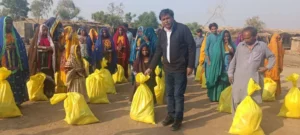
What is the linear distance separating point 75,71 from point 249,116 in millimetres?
3328

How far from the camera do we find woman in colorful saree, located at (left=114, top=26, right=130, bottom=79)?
8.88 meters

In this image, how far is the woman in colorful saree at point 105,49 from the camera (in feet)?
27.0

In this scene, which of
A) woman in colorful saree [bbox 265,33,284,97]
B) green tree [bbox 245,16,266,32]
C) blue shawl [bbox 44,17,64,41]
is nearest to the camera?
blue shawl [bbox 44,17,64,41]

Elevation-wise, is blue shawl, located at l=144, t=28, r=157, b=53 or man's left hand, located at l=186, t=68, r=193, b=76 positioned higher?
blue shawl, located at l=144, t=28, r=157, b=53

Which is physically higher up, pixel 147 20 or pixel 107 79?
pixel 147 20

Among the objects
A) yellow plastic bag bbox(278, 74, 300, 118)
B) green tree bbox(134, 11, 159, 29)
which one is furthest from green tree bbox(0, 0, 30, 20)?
yellow plastic bag bbox(278, 74, 300, 118)

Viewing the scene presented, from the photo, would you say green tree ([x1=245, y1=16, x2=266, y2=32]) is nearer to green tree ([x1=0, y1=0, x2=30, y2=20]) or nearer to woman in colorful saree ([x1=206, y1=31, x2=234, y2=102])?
green tree ([x1=0, y1=0, x2=30, y2=20])

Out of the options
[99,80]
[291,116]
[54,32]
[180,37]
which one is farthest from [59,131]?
[291,116]

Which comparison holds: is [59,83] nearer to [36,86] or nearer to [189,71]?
[36,86]

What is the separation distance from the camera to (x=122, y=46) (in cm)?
891

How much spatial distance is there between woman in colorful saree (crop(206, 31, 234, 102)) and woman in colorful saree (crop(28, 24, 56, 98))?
3396 mm

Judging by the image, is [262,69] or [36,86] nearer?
[262,69]

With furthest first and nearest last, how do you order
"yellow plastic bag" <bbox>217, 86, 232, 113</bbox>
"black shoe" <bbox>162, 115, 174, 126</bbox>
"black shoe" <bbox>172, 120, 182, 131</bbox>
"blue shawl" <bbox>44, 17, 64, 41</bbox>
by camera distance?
"blue shawl" <bbox>44, 17, 64, 41</bbox> → "yellow plastic bag" <bbox>217, 86, 232, 113</bbox> → "black shoe" <bbox>162, 115, 174, 126</bbox> → "black shoe" <bbox>172, 120, 182, 131</bbox>

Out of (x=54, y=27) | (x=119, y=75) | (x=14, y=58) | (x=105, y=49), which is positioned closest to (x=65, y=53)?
(x=54, y=27)
